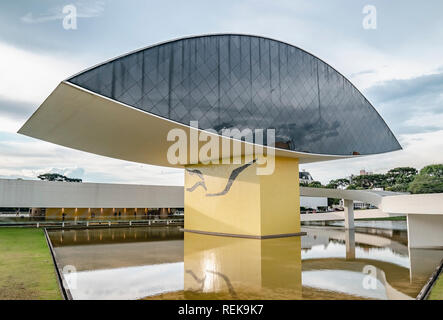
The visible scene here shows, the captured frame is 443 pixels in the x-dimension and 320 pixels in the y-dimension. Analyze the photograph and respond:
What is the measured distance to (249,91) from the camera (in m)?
17.6

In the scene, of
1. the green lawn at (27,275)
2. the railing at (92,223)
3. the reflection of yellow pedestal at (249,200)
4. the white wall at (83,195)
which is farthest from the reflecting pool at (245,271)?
the white wall at (83,195)

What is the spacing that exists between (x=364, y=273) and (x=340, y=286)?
6.44 ft

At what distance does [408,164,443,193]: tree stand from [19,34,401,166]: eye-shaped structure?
30.0m

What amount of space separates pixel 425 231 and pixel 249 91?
426 inches

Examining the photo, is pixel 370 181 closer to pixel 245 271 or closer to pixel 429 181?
pixel 429 181

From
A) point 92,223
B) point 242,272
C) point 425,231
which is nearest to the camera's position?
point 242,272

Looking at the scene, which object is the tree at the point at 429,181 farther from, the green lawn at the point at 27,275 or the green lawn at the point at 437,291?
the green lawn at the point at 27,275

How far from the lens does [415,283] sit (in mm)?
7852

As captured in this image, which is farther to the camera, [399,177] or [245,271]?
[399,177]

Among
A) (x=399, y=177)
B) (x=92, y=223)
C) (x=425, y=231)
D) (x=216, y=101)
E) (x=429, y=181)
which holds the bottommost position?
(x=92, y=223)

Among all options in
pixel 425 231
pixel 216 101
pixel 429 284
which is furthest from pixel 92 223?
pixel 429 284

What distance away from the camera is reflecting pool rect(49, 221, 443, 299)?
6801mm

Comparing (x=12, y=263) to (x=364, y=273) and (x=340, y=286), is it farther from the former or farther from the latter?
(x=364, y=273)
